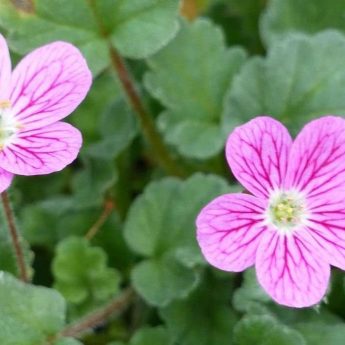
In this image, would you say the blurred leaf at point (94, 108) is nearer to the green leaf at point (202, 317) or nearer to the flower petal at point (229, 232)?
the green leaf at point (202, 317)

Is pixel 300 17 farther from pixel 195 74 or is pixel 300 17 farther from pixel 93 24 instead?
A: pixel 93 24

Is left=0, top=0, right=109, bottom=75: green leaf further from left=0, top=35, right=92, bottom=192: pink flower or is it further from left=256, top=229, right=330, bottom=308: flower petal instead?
left=256, top=229, right=330, bottom=308: flower petal

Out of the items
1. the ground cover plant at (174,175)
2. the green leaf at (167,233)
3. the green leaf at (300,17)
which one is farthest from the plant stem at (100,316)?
the green leaf at (300,17)

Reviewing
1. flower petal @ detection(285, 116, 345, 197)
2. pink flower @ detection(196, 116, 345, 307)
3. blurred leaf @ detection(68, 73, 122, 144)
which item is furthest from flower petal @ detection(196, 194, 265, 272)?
blurred leaf @ detection(68, 73, 122, 144)

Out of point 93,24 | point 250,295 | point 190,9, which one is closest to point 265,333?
point 250,295

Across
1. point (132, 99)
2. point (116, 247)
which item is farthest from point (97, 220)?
point (132, 99)

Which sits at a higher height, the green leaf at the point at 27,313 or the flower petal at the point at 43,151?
the flower petal at the point at 43,151

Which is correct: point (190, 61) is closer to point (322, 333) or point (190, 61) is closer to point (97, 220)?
point (97, 220)
